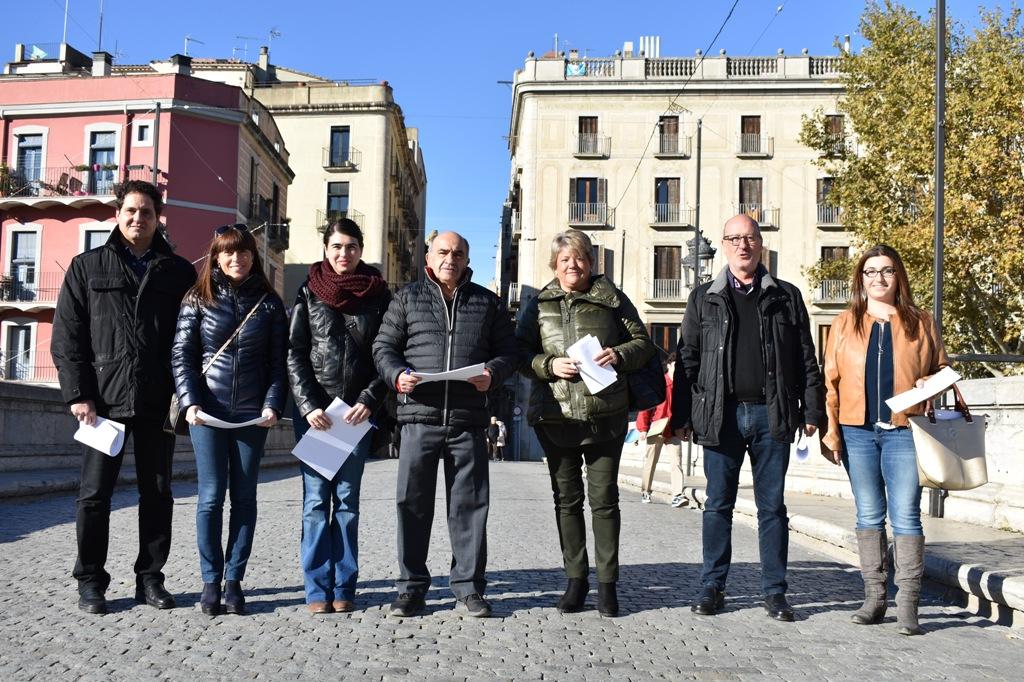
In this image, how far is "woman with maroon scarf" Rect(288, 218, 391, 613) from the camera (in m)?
5.12

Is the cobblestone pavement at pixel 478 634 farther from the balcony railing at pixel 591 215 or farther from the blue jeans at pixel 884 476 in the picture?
the balcony railing at pixel 591 215

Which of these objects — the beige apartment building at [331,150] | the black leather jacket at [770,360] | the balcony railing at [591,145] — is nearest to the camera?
the black leather jacket at [770,360]

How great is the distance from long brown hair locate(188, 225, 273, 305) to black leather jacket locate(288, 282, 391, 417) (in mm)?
297

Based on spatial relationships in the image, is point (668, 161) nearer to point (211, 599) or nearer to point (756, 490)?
point (756, 490)

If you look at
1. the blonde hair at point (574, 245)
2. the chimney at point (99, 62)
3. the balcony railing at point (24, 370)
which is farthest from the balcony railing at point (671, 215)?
the blonde hair at point (574, 245)

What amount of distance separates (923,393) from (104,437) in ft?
13.1

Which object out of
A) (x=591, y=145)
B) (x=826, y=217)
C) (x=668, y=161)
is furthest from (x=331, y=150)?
(x=826, y=217)

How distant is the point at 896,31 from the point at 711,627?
2461 cm

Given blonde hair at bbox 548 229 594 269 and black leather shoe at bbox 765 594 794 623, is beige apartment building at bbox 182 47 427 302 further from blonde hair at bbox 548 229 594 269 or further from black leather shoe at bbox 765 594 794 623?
black leather shoe at bbox 765 594 794 623

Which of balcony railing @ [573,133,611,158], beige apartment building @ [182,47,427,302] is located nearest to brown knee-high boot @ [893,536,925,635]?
balcony railing @ [573,133,611,158]

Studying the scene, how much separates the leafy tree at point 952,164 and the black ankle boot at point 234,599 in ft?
67.5

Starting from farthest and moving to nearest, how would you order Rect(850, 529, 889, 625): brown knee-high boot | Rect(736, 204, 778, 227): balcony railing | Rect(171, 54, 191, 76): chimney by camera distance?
1. Rect(736, 204, 778, 227): balcony railing
2. Rect(171, 54, 191, 76): chimney
3. Rect(850, 529, 889, 625): brown knee-high boot

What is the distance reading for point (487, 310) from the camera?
17.4ft

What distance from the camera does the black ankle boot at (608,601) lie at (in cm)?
518
